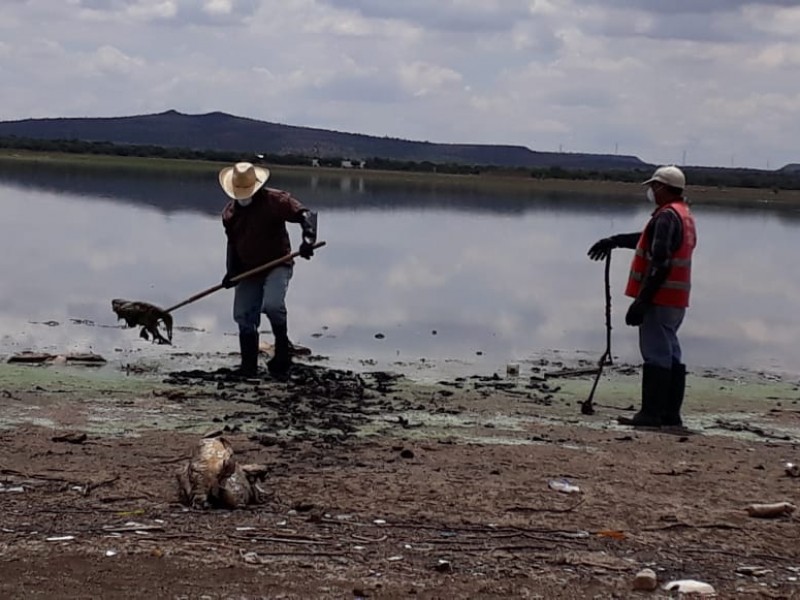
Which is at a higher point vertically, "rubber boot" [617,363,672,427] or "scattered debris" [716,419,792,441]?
"rubber boot" [617,363,672,427]

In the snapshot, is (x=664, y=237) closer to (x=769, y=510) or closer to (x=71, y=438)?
(x=769, y=510)

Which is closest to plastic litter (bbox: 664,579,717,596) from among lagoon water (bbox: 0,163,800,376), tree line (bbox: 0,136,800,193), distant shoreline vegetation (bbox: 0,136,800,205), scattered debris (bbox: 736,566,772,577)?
scattered debris (bbox: 736,566,772,577)

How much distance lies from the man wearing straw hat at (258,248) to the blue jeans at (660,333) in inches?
101

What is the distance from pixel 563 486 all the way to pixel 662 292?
8.35 ft

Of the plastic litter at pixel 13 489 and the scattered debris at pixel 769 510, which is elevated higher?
the scattered debris at pixel 769 510

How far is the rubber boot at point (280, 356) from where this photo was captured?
405 inches

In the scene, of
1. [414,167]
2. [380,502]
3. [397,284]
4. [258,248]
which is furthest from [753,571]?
[414,167]

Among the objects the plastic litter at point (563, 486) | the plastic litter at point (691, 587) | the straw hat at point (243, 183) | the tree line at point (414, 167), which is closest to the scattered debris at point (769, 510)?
the plastic litter at point (563, 486)

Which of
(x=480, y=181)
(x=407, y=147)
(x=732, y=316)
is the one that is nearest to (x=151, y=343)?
(x=732, y=316)

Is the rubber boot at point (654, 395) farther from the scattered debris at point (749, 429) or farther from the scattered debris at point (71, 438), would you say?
the scattered debris at point (71, 438)

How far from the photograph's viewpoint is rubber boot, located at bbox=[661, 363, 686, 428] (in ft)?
29.0

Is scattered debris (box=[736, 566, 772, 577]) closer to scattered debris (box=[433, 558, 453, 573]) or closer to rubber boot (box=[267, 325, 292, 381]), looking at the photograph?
scattered debris (box=[433, 558, 453, 573])

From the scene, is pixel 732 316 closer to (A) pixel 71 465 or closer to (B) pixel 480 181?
(A) pixel 71 465

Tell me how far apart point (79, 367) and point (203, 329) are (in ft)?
9.60
